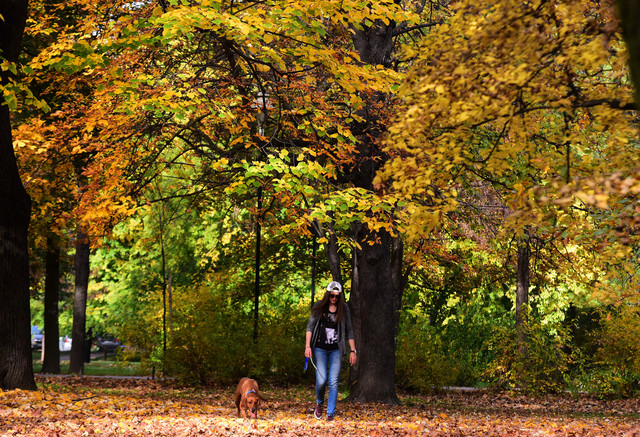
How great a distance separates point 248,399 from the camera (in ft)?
29.1

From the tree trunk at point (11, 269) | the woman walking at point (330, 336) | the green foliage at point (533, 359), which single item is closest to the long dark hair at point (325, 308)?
the woman walking at point (330, 336)

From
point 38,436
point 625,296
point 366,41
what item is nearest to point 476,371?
point 366,41

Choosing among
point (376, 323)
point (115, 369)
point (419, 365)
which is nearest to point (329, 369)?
point (376, 323)

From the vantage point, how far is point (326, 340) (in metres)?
8.92

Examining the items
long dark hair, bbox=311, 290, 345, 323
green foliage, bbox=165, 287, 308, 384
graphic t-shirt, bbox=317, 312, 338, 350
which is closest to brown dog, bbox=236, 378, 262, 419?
graphic t-shirt, bbox=317, 312, 338, 350

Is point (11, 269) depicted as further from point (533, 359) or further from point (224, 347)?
point (533, 359)

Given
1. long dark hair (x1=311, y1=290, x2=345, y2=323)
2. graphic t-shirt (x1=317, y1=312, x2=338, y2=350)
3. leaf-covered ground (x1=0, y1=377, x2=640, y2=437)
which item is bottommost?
leaf-covered ground (x1=0, y1=377, x2=640, y2=437)

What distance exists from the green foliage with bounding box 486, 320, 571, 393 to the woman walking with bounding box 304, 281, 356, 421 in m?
8.40

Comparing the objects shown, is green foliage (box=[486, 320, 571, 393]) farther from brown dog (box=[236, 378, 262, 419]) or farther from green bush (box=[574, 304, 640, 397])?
brown dog (box=[236, 378, 262, 419])

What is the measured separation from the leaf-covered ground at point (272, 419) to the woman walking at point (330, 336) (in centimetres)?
59

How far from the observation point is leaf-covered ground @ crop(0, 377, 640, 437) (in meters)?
7.39

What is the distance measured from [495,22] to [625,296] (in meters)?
3.23

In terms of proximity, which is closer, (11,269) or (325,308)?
(325,308)

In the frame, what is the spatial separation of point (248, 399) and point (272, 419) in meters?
0.47
